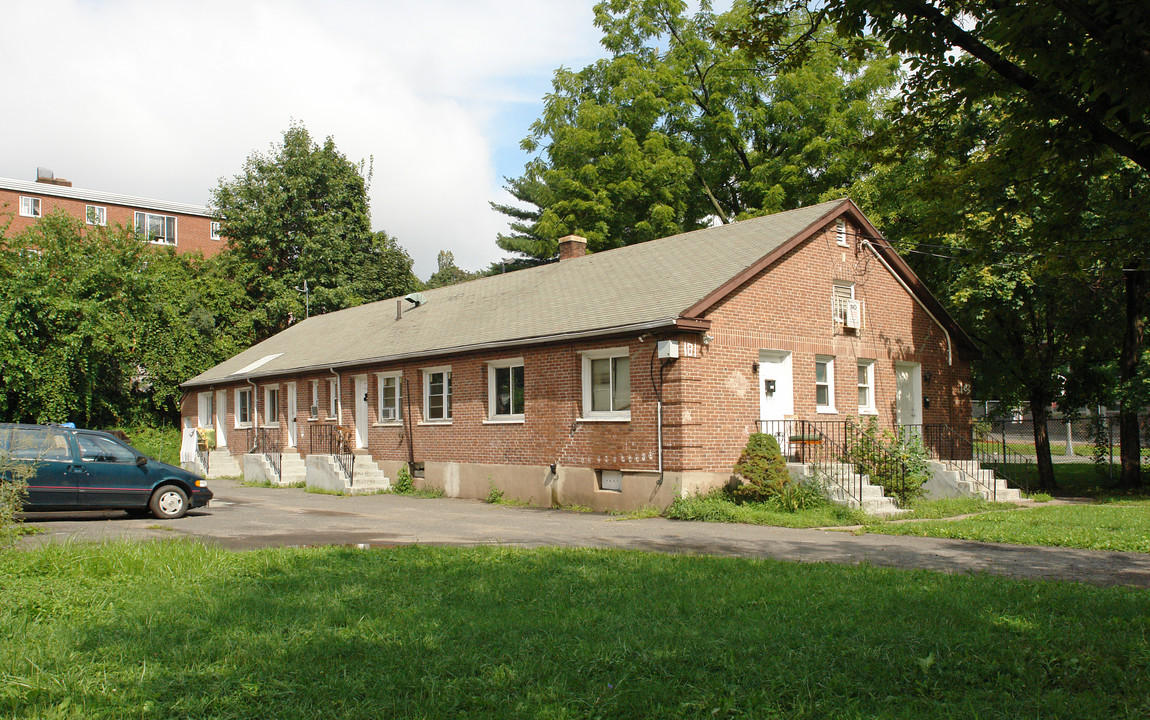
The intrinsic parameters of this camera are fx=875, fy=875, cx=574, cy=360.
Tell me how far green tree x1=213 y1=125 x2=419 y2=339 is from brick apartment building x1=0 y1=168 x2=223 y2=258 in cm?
687

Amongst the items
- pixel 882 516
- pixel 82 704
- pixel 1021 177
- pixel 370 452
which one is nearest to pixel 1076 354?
pixel 882 516

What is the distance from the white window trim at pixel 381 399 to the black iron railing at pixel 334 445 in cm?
113

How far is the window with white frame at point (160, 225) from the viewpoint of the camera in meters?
52.8

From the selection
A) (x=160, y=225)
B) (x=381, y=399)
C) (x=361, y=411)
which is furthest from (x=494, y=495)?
(x=160, y=225)

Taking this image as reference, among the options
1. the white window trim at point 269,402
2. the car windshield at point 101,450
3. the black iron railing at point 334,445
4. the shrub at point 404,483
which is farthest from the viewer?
the white window trim at point 269,402

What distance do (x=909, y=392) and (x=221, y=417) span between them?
2385 cm

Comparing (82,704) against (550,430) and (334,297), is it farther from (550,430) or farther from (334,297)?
(334,297)

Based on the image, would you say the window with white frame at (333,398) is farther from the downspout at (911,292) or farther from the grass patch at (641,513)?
the downspout at (911,292)

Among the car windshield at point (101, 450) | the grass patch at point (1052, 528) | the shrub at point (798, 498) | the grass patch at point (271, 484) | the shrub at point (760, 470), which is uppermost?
the car windshield at point (101, 450)

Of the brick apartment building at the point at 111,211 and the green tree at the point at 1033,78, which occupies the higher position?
the brick apartment building at the point at 111,211

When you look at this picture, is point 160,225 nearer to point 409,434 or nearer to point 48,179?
point 48,179

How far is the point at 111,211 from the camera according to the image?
52.0 metres

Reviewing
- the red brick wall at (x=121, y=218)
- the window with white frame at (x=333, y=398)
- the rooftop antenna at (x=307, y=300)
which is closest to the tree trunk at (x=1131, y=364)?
the window with white frame at (x=333, y=398)

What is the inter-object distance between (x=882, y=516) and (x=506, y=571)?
8630 millimetres
